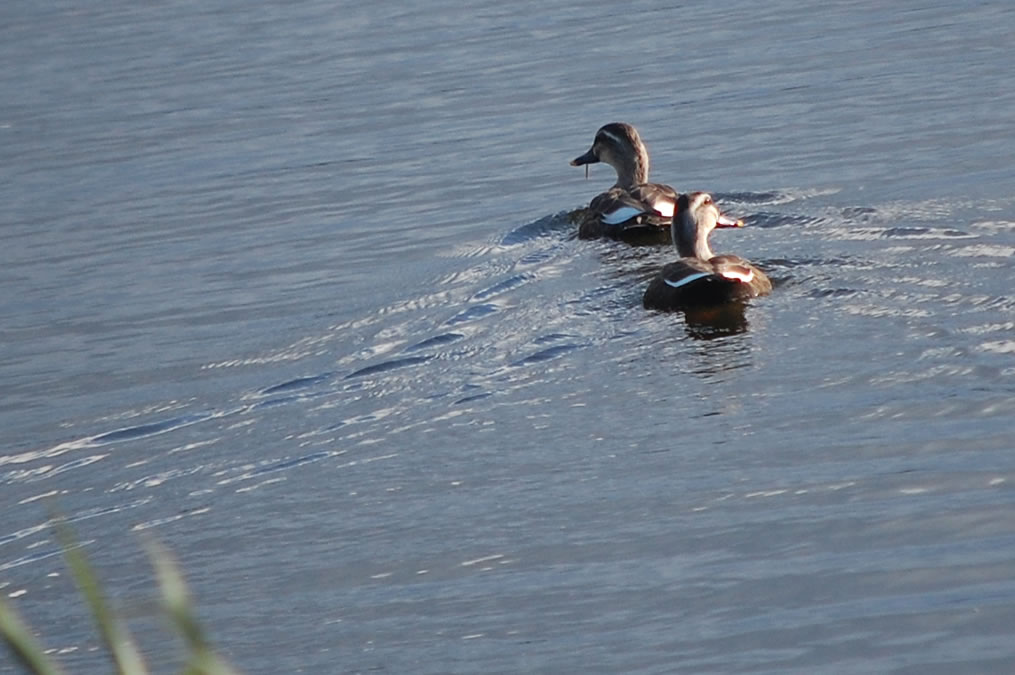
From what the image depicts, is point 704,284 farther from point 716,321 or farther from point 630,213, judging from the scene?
point 630,213

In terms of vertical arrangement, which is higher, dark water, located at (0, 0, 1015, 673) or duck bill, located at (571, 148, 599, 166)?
duck bill, located at (571, 148, 599, 166)

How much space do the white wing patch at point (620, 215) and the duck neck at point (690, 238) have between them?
4.94 feet

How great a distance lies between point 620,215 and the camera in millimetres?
12820

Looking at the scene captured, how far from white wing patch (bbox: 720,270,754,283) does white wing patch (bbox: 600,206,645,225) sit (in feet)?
9.85

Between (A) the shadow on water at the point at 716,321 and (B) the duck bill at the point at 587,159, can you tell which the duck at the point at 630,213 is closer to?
(B) the duck bill at the point at 587,159

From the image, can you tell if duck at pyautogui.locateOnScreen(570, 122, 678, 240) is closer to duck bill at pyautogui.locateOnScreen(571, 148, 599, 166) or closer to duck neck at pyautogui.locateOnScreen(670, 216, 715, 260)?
duck bill at pyautogui.locateOnScreen(571, 148, 599, 166)

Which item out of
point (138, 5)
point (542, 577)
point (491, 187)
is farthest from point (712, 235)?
point (138, 5)

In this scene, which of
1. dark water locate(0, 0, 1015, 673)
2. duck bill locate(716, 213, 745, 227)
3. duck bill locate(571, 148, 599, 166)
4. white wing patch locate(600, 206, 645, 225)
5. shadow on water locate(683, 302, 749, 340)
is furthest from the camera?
duck bill locate(571, 148, 599, 166)

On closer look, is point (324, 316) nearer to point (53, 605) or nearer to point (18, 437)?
point (18, 437)

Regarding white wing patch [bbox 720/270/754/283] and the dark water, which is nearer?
the dark water

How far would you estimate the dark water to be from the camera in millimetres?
5754

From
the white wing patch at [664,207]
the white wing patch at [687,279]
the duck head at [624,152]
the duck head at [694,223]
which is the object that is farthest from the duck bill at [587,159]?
the white wing patch at [687,279]

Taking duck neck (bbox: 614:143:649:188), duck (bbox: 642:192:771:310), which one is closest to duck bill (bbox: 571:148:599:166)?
duck neck (bbox: 614:143:649:188)

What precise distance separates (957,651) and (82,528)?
13.6 feet
